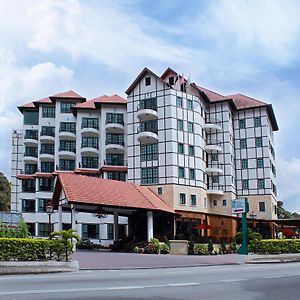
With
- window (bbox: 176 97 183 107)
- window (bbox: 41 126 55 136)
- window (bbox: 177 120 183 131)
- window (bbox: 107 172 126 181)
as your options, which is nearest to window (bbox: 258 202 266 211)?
window (bbox: 177 120 183 131)

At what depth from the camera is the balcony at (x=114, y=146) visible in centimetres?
6113

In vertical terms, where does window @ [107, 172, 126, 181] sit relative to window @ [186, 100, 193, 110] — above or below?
below

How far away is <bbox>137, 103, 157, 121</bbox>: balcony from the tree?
105ft

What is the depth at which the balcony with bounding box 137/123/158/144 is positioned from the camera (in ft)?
178

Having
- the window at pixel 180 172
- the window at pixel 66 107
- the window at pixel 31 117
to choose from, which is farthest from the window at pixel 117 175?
the window at pixel 31 117

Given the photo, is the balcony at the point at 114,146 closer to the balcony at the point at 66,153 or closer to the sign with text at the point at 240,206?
the balcony at the point at 66,153

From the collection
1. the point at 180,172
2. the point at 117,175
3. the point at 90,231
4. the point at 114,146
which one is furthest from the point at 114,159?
the point at 180,172

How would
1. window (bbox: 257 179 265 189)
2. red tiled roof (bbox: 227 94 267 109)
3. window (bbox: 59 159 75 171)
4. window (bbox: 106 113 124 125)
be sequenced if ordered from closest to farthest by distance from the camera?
window (bbox: 257 179 265 189) → window (bbox: 106 113 124 125) → red tiled roof (bbox: 227 94 267 109) → window (bbox: 59 159 75 171)

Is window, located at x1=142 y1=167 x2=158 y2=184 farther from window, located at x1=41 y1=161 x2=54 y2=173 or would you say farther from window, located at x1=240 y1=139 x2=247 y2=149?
window, located at x1=41 y1=161 x2=54 y2=173

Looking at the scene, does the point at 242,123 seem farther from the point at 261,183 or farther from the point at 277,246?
the point at 277,246

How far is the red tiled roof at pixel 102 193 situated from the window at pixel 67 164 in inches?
891

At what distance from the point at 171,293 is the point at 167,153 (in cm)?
4226

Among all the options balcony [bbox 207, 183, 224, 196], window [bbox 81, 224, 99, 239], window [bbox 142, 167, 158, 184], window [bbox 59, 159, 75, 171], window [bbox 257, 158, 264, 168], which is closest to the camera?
window [bbox 142, 167, 158, 184]

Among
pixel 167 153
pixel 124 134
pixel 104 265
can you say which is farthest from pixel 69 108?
pixel 104 265
